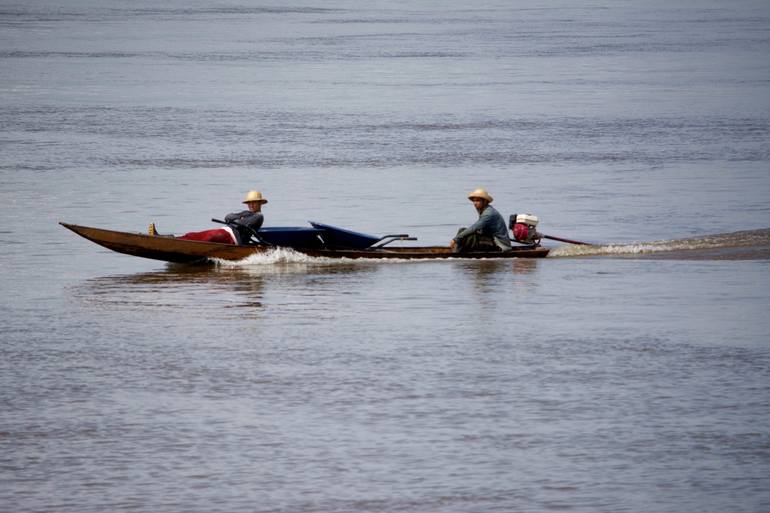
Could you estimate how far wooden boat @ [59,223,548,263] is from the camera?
23422 mm

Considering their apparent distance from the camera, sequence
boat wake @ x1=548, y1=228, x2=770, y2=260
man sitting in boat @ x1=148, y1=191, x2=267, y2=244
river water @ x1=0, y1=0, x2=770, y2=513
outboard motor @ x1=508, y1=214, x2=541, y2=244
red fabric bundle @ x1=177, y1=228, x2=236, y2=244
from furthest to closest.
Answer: boat wake @ x1=548, y1=228, x2=770, y2=260, outboard motor @ x1=508, y1=214, x2=541, y2=244, red fabric bundle @ x1=177, y1=228, x2=236, y2=244, man sitting in boat @ x1=148, y1=191, x2=267, y2=244, river water @ x1=0, y1=0, x2=770, y2=513

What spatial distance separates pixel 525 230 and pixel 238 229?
447cm

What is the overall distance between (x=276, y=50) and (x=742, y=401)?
69069mm

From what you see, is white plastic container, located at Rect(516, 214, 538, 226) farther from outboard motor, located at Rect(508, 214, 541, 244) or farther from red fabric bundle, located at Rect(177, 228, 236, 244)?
red fabric bundle, located at Rect(177, 228, 236, 244)

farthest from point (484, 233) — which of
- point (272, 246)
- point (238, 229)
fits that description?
point (238, 229)

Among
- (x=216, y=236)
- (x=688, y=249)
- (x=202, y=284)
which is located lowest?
(x=202, y=284)

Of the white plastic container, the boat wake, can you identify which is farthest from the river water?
the white plastic container

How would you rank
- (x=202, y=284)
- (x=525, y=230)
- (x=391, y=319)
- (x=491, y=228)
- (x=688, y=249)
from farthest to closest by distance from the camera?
(x=688, y=249)
(x=525, y=230)
(x=491, y=228)
(x=202, y=284)
(x=391, y=319)

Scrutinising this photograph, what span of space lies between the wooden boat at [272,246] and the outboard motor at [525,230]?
44 cm

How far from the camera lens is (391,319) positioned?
1981 centimetres

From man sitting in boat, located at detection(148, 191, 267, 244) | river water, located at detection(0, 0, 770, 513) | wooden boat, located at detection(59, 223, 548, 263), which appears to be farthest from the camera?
man sitting in boat, located at detection(148, 191, 267, 244)

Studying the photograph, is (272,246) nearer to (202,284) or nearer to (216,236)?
(216,236)

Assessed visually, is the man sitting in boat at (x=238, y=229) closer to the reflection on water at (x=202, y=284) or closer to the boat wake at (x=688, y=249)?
the reflection on water at (x=202, y=284)

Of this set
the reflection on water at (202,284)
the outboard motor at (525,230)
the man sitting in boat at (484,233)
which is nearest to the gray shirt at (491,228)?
the man sitting in boat at (484,233)
